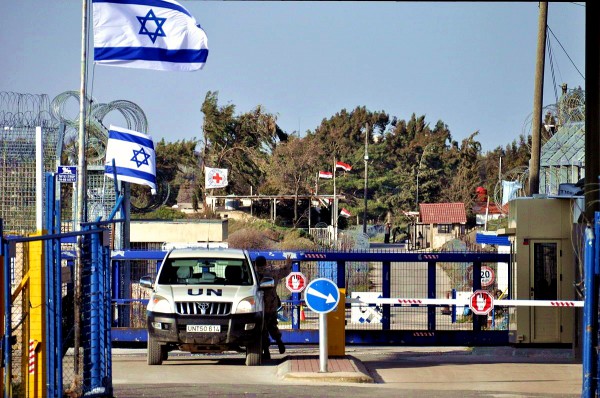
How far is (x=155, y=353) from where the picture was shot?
16.3 metres

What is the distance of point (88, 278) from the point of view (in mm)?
11656

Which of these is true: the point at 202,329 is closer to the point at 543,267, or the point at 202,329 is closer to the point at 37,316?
the point at 37,316

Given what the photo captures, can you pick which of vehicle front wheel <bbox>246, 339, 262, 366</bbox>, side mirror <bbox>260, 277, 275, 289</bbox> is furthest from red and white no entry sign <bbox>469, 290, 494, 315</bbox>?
vehicle front wheel <bbox>246, 339, 262, 366</bbox>

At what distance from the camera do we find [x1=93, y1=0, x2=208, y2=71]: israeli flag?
55.1 ft

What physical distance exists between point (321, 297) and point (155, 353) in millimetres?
3298

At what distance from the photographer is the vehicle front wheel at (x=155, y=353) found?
16.2 m

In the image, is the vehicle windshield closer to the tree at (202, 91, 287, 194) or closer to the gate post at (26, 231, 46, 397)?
the gate post at (26, 231, 46, 397)

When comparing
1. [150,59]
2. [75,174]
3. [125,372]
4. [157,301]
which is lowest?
[125,372]

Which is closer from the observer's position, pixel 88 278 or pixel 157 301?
pixel 88 278

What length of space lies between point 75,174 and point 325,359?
200 inches

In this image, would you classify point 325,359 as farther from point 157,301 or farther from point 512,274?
point 512,274

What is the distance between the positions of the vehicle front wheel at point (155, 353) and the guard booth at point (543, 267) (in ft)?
23.2

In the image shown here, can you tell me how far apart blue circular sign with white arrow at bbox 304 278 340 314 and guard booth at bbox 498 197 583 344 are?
21.0 feet

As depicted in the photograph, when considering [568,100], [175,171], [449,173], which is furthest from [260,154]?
[568,100]
